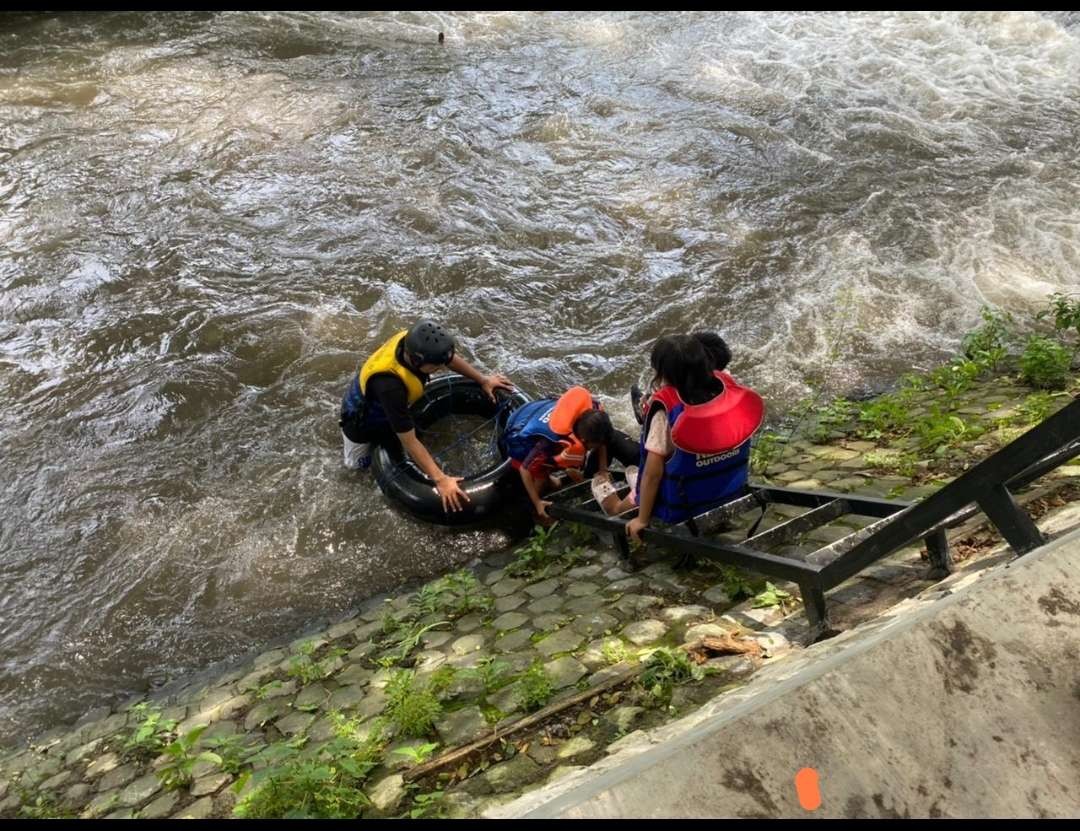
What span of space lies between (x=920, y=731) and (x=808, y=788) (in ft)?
1.10

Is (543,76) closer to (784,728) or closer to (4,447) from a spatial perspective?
(4,447)

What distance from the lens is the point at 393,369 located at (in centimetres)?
547

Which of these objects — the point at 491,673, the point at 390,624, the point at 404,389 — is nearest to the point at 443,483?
the point at 404,389

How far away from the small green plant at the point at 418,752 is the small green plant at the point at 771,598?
1665mm

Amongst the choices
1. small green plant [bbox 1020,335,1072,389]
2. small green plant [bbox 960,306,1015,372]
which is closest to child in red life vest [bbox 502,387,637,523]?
small green plant [bbox 1020,335,1072,389]

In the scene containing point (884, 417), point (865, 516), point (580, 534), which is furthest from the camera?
point (884, 417)

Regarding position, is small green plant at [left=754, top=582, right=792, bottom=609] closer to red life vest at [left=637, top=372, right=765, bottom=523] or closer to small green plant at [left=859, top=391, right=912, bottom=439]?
→ red life vest at [left=637, top=372, right=765, bottom=523]

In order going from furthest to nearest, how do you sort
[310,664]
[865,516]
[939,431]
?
[939,431]
[310,664]
[865,516]

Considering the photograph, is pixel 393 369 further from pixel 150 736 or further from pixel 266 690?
pixel 150 736

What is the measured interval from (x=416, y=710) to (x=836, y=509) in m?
2.32

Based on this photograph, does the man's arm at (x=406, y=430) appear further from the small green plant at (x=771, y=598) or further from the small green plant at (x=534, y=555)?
the small green plant at (x=771, y=598)

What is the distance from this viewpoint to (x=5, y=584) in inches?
222

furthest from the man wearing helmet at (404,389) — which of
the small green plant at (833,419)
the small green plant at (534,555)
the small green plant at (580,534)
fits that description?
the small green plant at (833,419)
